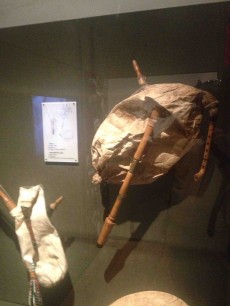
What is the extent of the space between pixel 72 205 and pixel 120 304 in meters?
0.50

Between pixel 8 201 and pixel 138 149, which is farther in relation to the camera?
pixel 8 201

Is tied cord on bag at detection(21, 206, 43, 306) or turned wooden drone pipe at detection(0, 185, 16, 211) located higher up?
turned wooden drone pipe at detection(0, 185, 16, 211)

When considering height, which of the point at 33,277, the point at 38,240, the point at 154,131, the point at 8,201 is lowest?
the point at 33,277

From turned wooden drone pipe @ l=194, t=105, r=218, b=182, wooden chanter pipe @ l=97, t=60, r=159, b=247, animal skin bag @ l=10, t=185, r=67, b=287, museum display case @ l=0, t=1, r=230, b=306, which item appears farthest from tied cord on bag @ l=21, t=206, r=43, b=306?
turned wooden drone pipe @ l=194, t=105, r=218, b=182

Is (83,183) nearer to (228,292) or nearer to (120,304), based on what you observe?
(120,304)

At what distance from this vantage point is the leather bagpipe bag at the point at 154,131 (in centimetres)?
116

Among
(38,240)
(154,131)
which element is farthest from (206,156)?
(38,240)

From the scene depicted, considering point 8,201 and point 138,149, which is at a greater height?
point 138,149

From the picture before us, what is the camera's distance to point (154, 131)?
3.91 feet

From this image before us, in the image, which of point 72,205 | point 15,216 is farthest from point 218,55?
point 15,216

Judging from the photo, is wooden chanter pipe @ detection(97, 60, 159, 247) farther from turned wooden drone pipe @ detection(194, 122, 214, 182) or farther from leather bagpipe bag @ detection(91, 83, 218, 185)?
turned wooden drone pipe @ detection(194, 122, 214, 182)

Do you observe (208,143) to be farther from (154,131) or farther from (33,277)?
(33,277)

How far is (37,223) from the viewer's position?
128 centimetres

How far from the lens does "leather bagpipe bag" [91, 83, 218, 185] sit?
1.16 m
